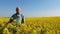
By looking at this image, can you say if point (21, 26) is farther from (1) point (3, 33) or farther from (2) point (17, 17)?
(1) point (3, 33)

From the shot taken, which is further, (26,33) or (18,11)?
(18,11)

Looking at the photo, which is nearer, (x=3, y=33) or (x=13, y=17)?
(x=3, y=33)

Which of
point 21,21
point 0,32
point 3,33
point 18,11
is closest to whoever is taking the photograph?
point 3,33

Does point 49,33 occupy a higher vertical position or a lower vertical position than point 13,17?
A: lower

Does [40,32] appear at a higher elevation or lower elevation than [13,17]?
lower

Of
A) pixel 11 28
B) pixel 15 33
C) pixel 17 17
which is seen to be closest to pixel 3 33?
pixel 15 33

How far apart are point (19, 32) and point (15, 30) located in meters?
0.60

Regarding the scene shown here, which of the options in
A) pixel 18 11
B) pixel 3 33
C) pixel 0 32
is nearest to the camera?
pixel 3 33

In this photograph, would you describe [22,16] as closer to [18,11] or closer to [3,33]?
[18,11]

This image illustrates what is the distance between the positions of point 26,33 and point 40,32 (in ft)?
2.57

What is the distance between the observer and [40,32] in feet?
28.0

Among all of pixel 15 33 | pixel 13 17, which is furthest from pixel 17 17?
pixel 15 33

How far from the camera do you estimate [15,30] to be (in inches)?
335

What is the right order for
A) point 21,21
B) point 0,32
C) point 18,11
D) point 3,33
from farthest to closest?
1. point 21,21
2. point 18,11
3. point 0,32
4. point 3,33
